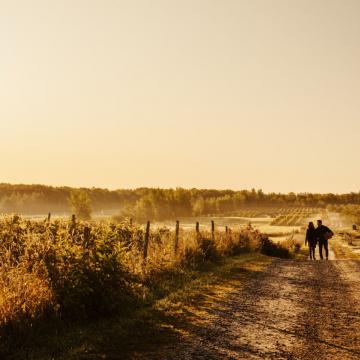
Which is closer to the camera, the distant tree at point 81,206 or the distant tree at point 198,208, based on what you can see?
the distant tree at point 81,206

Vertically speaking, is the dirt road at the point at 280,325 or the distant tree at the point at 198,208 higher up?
the dirt road at the point at 280,325

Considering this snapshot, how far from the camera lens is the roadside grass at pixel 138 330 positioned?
23.9 feet

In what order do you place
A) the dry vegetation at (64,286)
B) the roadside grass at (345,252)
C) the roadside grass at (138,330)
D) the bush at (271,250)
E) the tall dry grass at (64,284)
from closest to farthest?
1. the roadside grass at (138,330)
2. the dry vegetation at (64,286)
3. the tall dry grass at (64,284)
4. the bush at (271,250)
5. the roadside grass at (345,252)

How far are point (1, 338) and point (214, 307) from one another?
203 inches

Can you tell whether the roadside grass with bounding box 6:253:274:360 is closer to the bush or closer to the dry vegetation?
the dry vegetation

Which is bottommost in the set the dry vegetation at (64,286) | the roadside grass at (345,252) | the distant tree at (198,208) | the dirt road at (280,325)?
the roadside grass at (345,252)

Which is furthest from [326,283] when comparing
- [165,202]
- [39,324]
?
[165,202]

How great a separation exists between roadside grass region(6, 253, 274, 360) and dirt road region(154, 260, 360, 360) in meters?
0.34

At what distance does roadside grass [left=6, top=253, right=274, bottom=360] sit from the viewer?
7.28 meters

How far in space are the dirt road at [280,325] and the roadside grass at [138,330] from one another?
34 centimetres

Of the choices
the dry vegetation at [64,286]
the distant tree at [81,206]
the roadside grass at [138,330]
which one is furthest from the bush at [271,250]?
the distant tree at [81,206]

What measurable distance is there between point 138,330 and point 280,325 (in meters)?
2.90

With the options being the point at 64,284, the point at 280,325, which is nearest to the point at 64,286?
the point at 64,284

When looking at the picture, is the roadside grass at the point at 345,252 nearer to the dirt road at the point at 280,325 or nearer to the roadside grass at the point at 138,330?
the dirt road at the point at 280,325
